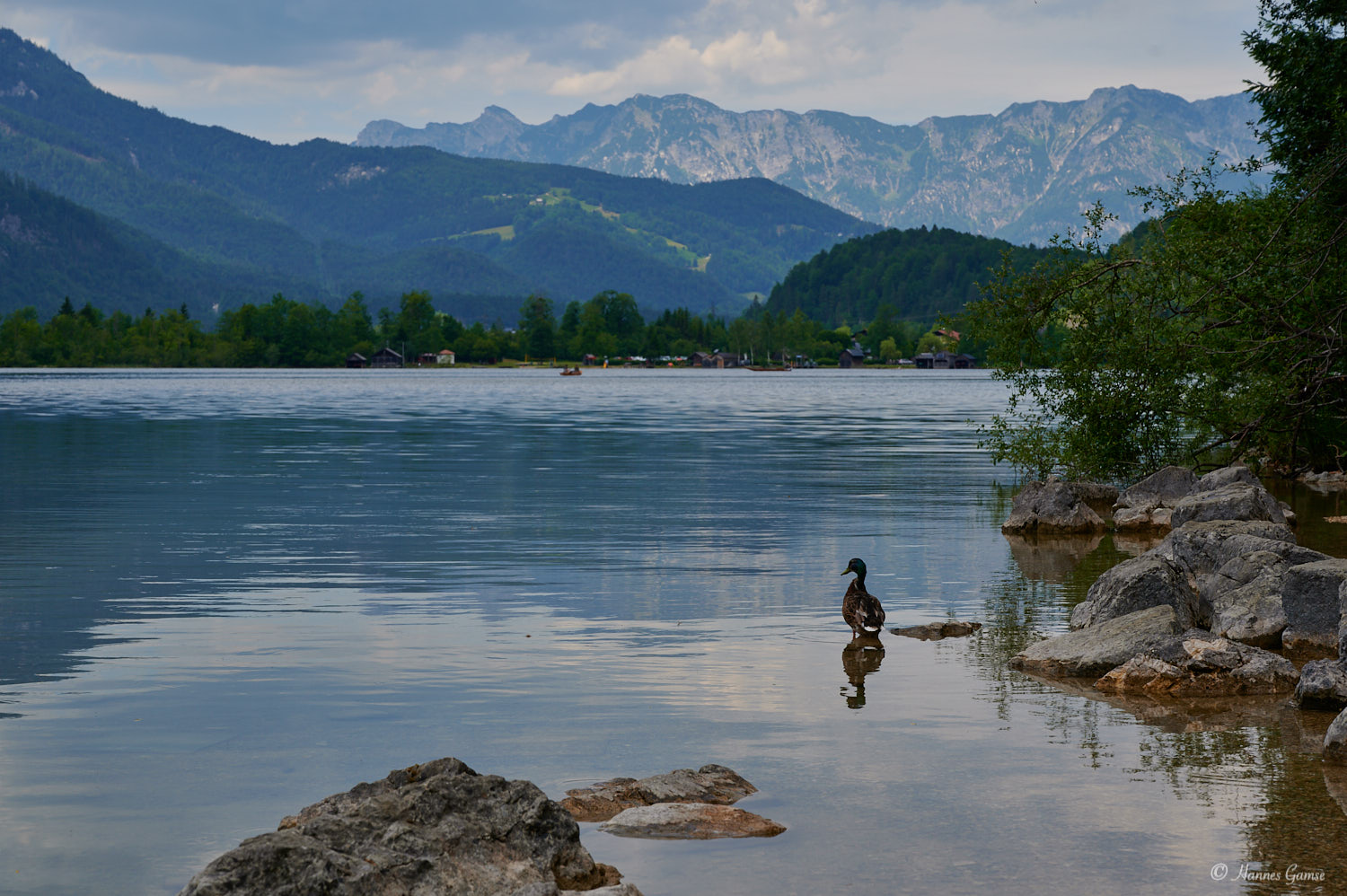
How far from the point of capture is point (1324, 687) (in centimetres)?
1510

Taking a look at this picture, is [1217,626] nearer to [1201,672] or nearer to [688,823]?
[1201,672]

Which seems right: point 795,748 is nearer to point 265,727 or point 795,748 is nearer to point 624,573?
point 265,727

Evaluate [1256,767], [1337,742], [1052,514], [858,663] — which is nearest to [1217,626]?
[858,663]

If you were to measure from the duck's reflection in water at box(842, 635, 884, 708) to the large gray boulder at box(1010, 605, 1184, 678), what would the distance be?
196 cm

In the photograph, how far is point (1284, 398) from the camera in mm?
31062

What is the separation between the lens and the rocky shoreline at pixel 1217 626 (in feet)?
53.4

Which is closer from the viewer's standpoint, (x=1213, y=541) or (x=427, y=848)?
(x=427, y=848)

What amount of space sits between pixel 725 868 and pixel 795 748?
140 inches

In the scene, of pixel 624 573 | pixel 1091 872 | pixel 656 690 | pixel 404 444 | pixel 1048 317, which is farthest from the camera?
pixel 404 444

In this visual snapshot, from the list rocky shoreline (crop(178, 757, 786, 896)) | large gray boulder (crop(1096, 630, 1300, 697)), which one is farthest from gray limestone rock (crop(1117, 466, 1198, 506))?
rocky shoreline (crop(178, 757, 786, 896))

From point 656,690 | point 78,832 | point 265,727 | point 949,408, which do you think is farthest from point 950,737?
point 949,408

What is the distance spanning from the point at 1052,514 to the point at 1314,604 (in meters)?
15.1

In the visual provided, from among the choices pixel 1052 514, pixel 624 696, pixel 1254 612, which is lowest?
pixel 624 696

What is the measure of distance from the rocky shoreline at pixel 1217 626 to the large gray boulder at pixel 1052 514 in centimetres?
929
